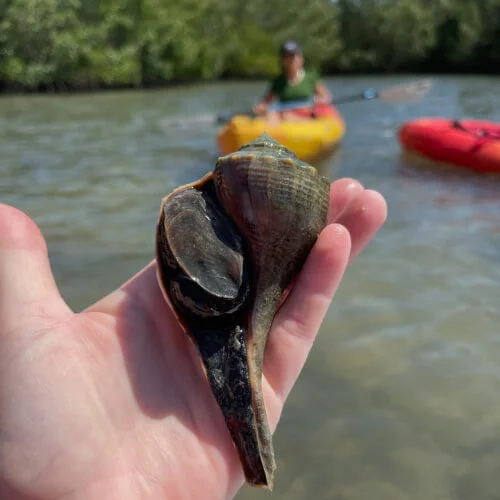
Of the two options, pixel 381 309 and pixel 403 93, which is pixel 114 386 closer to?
pixel 381 309

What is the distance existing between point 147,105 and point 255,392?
71.8 ft

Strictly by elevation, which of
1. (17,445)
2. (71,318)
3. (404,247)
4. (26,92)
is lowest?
(26,92)

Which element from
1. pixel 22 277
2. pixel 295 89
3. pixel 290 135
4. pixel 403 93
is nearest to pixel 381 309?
pixel 22 277

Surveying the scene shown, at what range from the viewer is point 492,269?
5047 mm

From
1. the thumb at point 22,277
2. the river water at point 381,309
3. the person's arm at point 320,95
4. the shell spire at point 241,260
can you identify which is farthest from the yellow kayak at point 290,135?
the thumb at point 22,277

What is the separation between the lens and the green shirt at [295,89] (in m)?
11.2

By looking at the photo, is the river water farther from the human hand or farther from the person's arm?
the person's arm

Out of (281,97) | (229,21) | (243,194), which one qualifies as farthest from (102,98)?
(243,194)

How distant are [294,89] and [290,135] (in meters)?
2.29

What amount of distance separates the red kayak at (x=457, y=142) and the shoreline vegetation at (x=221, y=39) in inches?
963

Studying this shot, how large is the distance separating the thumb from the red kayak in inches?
301

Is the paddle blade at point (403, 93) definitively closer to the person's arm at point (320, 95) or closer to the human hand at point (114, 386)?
the person's arm at point (320, 95)

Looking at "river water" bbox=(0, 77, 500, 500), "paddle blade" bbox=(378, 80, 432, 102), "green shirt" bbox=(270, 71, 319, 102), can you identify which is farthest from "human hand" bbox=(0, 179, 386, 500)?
"paddle blade" bbox=(378, 80, 432, 102)

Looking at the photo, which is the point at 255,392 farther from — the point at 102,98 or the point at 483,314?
the point at 102,98
